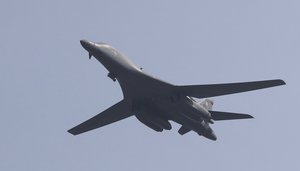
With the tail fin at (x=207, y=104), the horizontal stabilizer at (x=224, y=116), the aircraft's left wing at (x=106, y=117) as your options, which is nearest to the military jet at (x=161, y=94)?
the horizontal stabilizer at (x=224, y=116)

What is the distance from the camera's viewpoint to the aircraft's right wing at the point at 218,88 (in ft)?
172

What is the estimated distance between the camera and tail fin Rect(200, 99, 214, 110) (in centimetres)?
6278

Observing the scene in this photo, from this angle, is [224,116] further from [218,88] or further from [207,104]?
[207,104]

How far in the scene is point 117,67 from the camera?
5338cm

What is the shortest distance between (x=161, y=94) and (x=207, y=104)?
1000 centimetres

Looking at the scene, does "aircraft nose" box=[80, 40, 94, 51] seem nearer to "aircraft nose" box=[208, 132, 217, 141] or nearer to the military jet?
the military jet

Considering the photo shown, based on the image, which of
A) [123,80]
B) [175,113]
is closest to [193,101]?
[175,113]

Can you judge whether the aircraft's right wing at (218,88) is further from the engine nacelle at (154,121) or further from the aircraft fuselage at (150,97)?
the engine nacelle at (154,121)

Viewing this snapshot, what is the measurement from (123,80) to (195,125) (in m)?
7.03

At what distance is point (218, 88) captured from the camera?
53938mm

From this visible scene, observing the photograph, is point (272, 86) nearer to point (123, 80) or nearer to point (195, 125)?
point (195, 125)

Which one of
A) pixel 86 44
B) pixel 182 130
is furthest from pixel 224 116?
pixel 86 44

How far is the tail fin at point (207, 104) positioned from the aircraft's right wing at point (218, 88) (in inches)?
305

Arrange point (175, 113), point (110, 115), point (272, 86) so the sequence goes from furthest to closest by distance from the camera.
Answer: point (110, 115) < point (175, 113) < point (272, 86)
